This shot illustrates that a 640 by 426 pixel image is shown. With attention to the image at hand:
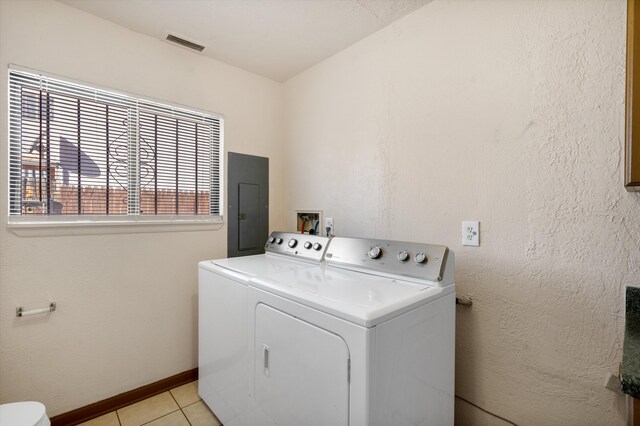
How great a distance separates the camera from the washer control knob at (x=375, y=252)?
57.4 inches

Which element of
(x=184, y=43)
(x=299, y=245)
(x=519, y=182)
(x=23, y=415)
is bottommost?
(x=23, y=415)

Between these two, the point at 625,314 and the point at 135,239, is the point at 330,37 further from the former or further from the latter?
the point at 625,314

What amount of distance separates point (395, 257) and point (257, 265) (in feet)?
2.73

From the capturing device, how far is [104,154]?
5.93 ft

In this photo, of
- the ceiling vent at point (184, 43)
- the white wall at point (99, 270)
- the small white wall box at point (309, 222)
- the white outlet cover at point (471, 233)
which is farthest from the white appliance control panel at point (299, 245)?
the ceiling vent at point (184, 43)

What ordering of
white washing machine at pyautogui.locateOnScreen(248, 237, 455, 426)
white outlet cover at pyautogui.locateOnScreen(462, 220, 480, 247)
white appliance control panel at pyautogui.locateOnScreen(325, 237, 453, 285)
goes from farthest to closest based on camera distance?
white outlet cover at pyautogui.locateOnScreen(462, 220, 480, 247) < white appliance control panel at pyautogui.locateOnScreen(325, 237, 453, 285) < white washing machine at pyautogui.locateOnScreen(248, 237, 455, 426)

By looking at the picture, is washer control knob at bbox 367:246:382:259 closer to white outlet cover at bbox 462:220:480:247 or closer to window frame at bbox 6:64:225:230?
white outlet cover at bbox 462:220:480:247

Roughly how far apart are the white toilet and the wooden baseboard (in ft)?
1.39

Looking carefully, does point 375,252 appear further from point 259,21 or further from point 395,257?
point 259,21

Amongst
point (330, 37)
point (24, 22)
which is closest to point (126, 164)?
point (24, 22)

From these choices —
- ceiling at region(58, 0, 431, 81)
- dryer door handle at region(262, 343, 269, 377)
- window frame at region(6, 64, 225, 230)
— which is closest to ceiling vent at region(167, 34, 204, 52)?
ceiling at region(58, 0, 431, 81)

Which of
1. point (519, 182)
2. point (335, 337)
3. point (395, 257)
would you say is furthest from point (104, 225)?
point (519, 182)

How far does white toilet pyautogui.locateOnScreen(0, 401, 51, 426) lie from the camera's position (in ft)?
3.95

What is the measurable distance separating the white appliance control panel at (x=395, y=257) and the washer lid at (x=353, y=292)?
1.7 inches
